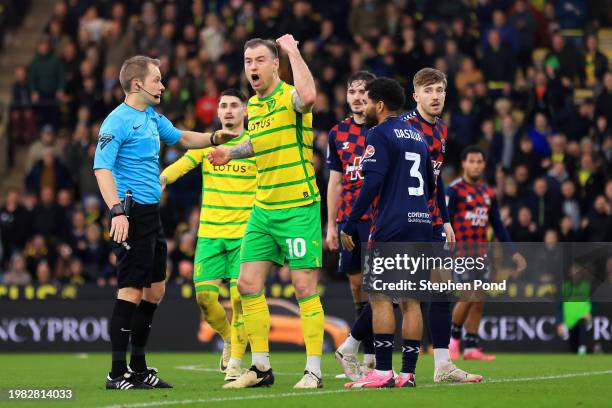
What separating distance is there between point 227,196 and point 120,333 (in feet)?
8.74

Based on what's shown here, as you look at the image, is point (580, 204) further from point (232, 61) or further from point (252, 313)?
point (252, 313)

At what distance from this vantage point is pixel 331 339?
19016 millimetres

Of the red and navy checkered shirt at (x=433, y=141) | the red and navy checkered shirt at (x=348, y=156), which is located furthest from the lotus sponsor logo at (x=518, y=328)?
the red and navy checkered shirt at (x=433, y=141)

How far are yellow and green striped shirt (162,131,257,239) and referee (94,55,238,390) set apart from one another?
1.91m

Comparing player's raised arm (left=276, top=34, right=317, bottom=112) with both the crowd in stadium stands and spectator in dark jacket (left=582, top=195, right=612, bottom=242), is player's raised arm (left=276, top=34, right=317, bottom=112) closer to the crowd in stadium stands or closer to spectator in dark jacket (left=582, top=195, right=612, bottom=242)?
the crowd in stadium stands

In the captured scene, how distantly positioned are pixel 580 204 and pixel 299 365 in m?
7.08

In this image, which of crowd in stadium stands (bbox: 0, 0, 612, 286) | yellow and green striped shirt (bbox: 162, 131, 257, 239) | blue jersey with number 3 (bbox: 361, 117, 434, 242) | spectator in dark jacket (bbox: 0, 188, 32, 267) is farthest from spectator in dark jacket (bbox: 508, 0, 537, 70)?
blue jersey with number 3 (bbox: 361, 117, 434, 242)

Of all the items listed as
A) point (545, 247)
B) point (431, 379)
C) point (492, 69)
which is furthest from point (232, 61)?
point (431, 379)

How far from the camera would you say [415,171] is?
10.3 metres

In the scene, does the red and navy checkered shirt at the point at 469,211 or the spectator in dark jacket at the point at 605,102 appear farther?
the spectator in dark jacket at the point at 605,102

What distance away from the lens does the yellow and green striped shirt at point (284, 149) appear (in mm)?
10555

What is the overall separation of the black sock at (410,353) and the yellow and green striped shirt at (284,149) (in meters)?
1.42

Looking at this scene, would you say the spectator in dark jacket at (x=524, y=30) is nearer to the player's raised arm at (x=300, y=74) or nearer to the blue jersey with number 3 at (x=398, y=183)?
the blue jersey with number 3 at (x=398, y=183)

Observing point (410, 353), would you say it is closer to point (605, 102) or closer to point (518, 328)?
point (518, 328)
